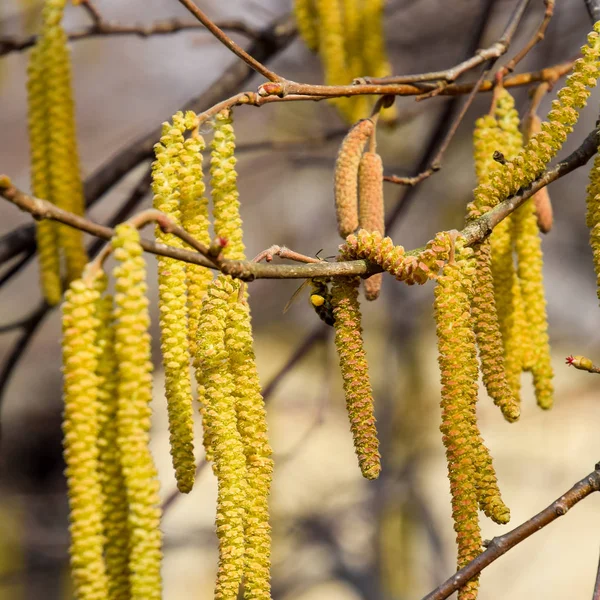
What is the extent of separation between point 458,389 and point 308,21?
1.02 meters

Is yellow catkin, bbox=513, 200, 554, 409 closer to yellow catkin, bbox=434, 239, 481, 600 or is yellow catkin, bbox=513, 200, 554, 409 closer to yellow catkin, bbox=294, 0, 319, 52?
yellow catkin, bbox=434, 239, 481, 600

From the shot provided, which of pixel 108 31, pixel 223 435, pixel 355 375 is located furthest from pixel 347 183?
pixel 108 31

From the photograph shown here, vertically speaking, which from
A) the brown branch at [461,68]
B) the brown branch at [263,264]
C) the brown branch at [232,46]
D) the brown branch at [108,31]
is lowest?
the brown branch at [263,264]

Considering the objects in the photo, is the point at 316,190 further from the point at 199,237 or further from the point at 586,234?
the point at 199,237

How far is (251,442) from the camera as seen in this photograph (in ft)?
2.45

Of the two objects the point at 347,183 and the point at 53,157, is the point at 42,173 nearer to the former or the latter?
the point at 53,157

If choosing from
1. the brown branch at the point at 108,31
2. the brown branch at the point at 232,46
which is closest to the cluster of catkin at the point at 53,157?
the brown branch at the point at 108,31

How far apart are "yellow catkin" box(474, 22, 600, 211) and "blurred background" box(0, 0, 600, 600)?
145cm

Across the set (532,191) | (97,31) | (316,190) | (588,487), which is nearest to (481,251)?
(532,191)

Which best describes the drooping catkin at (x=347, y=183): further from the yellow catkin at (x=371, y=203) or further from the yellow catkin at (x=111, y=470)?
the yellow catkin at (x=111, y=470)

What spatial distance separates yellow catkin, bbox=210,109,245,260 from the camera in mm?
802

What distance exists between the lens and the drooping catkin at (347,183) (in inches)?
38.4

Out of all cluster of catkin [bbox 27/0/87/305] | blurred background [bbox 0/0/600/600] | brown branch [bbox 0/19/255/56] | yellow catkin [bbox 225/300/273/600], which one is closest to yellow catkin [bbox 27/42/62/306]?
cluster of catkin [bbox 27/0/87/305]

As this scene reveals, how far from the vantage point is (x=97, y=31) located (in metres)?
1.67
